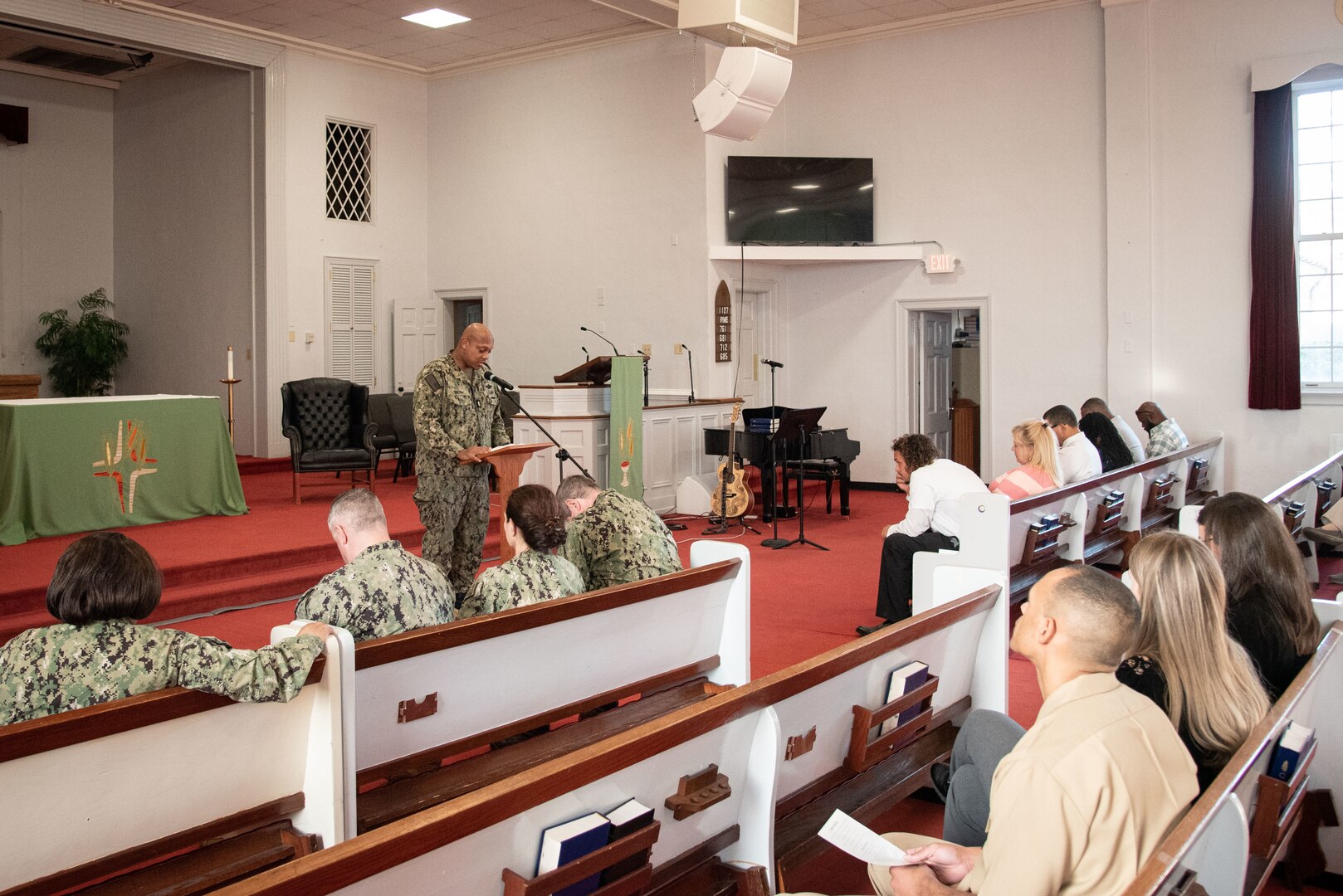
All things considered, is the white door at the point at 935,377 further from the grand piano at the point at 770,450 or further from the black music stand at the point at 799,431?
the black music stand at the point at 799,431

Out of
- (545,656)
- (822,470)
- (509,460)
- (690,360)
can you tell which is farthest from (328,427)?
(545,656)

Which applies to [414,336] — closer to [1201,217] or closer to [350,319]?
[350,319]

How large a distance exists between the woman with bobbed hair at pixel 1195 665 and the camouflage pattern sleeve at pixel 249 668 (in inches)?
65.2

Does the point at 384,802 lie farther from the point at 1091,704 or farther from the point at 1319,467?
the point at 1319,467

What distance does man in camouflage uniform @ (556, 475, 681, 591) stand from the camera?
397cm

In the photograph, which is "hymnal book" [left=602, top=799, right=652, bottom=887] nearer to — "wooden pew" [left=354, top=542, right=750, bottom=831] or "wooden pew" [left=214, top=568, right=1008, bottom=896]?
"wooden pew" [left=214, top=568, right=1008, bottom=896]

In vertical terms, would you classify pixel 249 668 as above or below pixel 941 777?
above

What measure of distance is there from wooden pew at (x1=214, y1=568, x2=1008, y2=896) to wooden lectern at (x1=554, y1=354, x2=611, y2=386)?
6116 millimetres

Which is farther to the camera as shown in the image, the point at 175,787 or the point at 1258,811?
the point at 1258,811

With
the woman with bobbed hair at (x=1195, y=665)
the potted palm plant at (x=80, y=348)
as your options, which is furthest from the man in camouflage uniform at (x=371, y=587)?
the potted palm plant at (x=80, y=348)

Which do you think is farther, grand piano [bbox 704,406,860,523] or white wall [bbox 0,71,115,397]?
white wall [bbox 0,71,115,397]

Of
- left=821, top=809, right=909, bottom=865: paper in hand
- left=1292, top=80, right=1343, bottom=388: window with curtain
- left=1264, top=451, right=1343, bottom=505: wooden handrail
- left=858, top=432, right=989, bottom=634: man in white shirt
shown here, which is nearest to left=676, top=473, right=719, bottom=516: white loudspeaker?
left=858, top=432, right=989, bottom=634: man in white shirt

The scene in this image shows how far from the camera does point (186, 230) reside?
12.1 meters

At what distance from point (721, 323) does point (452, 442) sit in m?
5.79
